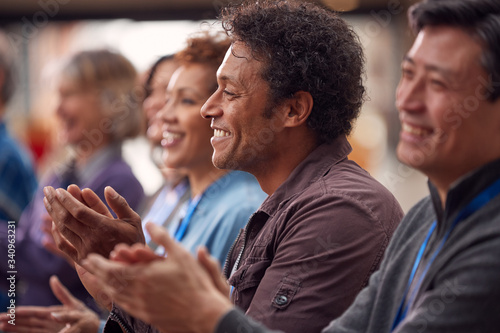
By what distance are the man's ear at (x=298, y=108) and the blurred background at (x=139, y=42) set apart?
167 inches

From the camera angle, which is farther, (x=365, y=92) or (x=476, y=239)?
(x=365, y=92)

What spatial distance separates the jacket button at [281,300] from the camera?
1445 millimetres

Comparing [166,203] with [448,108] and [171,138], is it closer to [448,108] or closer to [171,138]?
[171,138]

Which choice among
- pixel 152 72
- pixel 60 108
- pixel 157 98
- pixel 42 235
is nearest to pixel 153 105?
pixel 157 98

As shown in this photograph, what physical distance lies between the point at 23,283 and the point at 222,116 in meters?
1.79

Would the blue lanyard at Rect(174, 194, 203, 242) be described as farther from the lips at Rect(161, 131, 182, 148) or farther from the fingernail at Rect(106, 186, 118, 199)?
the fingernail at Rect(106, 186, 118, 199)

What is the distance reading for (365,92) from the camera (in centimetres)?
202

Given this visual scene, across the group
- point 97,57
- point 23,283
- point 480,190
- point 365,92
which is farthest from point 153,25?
point 480,190

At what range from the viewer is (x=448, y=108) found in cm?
114

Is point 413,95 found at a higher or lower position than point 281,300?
higher

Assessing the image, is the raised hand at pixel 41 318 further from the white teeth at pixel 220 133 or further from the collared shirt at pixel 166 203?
the white teeth at pixel 220 133

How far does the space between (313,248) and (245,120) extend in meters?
0.51

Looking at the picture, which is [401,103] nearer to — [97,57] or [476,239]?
[476,239]

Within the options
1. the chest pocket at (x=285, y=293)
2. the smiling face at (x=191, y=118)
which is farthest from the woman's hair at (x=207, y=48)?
the chest pocket at (x=285, y=293)
